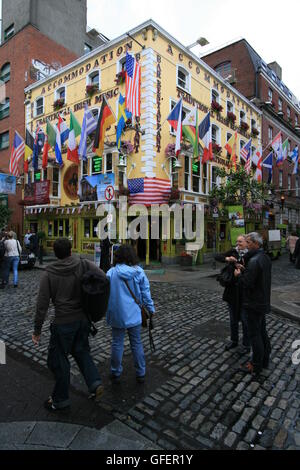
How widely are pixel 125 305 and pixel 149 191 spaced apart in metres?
11.3

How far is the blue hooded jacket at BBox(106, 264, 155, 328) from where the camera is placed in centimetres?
315

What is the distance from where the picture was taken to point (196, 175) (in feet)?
56.6

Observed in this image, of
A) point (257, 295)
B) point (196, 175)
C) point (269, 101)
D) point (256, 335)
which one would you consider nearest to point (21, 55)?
point (196, 175)

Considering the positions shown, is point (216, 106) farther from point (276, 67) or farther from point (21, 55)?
point (276, 67)

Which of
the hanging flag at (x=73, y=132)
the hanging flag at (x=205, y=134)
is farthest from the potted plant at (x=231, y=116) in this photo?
the hanging flag at (x=73, y=132)

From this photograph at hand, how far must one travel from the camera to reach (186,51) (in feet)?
53.9

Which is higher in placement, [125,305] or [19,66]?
[19,66]

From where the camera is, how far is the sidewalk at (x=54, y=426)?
7.52 feet

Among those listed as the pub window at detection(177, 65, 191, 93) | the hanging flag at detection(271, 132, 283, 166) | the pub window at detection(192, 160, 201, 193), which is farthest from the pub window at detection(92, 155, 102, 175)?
the hanging flag at detection(271, 132, 283, 166)

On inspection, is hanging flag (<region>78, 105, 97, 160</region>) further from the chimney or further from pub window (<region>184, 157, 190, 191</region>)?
the chimney

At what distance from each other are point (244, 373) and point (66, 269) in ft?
9.20

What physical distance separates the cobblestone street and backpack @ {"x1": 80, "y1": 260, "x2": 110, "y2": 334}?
1.11 m
